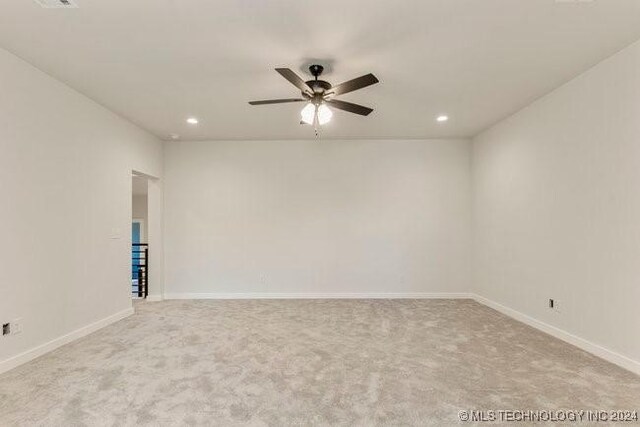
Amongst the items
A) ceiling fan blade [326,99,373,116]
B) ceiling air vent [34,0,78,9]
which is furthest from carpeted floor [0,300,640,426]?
ceiling air vent [34,0,78,9]

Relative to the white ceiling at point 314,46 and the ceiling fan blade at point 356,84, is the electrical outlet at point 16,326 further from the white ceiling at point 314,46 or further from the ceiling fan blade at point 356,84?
the ceiling fan blade at point 356,84

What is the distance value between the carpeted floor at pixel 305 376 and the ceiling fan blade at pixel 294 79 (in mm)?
2328

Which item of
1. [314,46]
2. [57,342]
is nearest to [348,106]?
[314,46]

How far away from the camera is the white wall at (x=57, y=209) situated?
290cm

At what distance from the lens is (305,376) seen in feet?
8.74

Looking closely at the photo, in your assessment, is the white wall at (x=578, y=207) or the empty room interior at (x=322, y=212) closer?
the empty room interior at (x=322, y=212)

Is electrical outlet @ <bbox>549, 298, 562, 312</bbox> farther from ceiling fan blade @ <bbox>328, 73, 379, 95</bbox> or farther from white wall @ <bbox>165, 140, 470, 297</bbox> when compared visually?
ceiling fan blade @ <bbox>328, 73, 379, 95</bbox>

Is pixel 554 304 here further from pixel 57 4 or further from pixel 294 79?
pixel 57 4

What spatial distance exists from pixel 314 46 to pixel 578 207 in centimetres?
300

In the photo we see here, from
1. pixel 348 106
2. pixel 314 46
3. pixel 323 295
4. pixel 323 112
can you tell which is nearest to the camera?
pixel 314 46

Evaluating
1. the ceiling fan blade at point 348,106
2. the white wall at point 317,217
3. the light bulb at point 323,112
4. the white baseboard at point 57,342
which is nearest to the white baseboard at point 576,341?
the white wall at point 317,217

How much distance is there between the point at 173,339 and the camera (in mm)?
3574

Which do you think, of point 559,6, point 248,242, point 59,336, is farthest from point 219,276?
point 559,6

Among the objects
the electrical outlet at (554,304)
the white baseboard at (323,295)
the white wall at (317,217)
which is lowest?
the white baseboard at (323,295)
